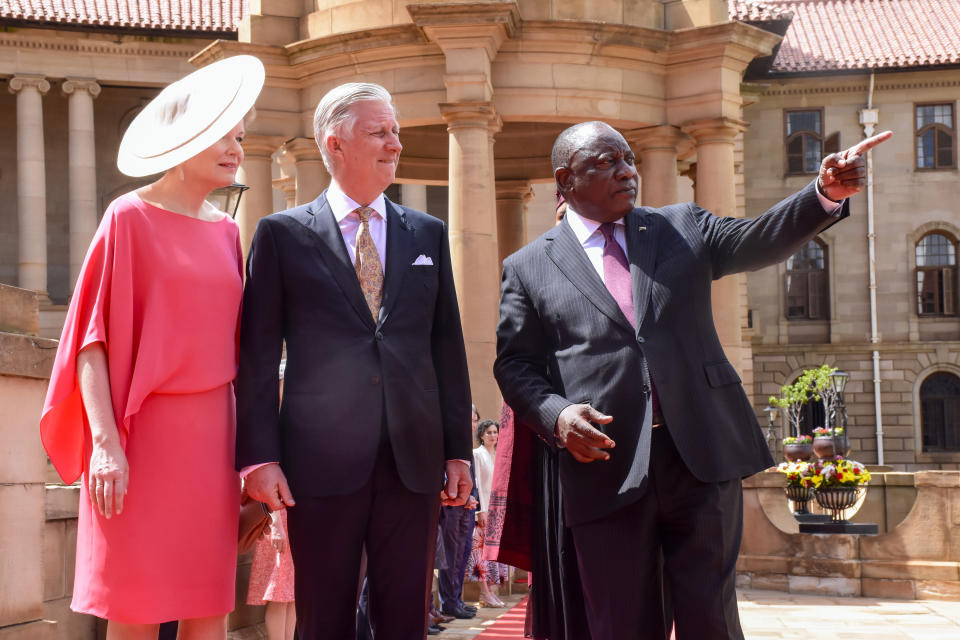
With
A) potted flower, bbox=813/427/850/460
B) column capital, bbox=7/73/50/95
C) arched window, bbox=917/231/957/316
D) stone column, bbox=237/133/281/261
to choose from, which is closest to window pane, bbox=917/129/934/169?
arched window, bbox=917/231/957/316

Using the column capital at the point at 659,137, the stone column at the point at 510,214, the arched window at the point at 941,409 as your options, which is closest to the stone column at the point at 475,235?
the column capital at the point at 659,137

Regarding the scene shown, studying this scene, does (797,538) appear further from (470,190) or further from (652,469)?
(652,469)

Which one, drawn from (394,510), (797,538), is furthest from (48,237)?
(394,510)

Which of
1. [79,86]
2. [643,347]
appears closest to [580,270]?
[643,347]

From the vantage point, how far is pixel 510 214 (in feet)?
67.4

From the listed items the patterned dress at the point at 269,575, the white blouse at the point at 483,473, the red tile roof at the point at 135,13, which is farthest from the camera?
the red tile roof at the point at 135,13

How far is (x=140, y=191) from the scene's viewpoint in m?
4.29

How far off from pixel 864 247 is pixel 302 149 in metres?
34.2

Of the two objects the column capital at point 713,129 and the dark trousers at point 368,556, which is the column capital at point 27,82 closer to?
the column capital at point 713,129

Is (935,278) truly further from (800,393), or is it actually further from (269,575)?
(269,575)

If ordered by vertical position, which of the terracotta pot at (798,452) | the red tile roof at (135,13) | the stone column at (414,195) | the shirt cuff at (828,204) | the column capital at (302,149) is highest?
the red tile roof at (135,13)

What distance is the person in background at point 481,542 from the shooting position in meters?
12.7

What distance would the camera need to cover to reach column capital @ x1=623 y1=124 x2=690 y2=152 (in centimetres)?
1720

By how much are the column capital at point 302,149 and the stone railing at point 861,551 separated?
7.16 metres
